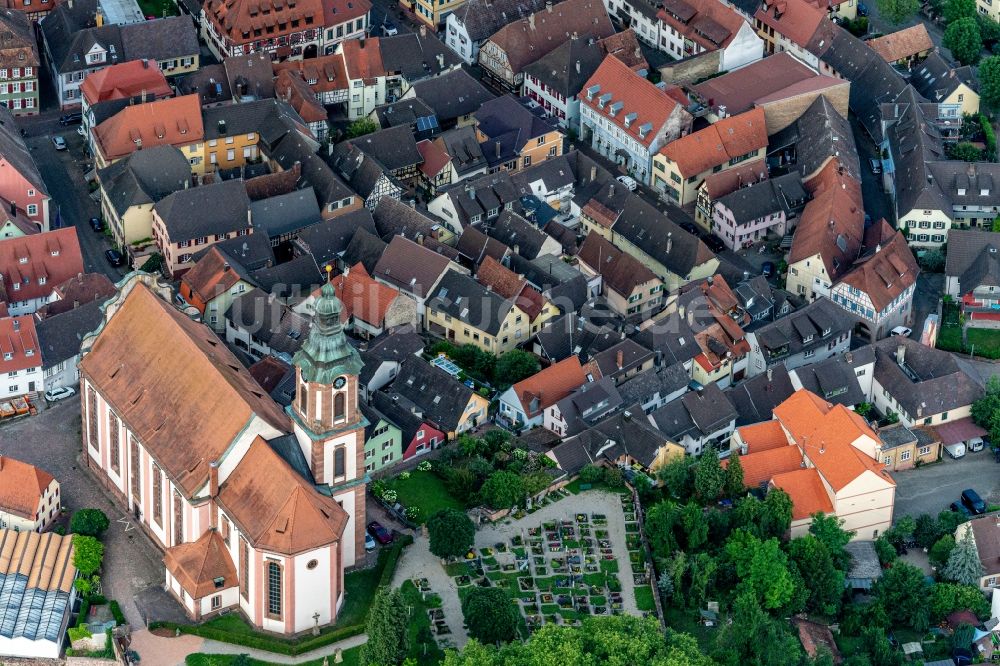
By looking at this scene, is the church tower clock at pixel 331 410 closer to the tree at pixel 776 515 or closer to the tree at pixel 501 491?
the tree at pixel 501 491

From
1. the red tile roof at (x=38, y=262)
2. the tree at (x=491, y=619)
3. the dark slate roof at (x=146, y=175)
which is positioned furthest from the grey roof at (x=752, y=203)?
the tree at (x=491, y=619)

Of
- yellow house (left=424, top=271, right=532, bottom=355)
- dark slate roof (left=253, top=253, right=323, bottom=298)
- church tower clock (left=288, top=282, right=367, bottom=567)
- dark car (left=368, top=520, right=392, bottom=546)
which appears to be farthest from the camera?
dark slate roof (left=253, top=253, right=323, bottom=298)

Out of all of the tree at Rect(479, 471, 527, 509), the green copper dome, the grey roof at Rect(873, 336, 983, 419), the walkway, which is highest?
the green copper dome

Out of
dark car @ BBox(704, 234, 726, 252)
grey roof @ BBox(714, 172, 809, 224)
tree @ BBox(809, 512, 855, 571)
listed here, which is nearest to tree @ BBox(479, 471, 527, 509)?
tree @ BBox(809, 512, 855, 571)

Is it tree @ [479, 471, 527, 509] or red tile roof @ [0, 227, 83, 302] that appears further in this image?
red tile roof @ [0, 227, 83, 302]

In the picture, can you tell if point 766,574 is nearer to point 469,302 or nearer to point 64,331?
point 469,302

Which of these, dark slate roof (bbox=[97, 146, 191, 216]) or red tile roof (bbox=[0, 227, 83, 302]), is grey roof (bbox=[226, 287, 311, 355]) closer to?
red tile roof (bbox=[0, 227, 83, 302])

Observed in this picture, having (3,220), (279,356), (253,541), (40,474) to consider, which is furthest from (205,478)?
(3,220)
